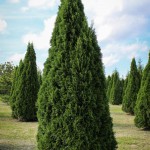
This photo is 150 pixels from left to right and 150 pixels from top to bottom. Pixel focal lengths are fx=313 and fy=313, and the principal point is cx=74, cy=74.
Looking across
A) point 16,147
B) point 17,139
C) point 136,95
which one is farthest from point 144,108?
point 136,95

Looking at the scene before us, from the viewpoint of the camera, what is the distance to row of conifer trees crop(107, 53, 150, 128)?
60.0 ft

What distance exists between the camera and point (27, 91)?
866 inches

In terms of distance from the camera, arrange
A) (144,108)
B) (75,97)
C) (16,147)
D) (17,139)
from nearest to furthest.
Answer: (75,97) → (16,147) → (17,139) → (144,108)

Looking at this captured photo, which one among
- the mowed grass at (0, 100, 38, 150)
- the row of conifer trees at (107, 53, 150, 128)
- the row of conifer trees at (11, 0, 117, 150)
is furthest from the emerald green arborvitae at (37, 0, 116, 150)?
the row of conifer trees at (107, 53, 150, 128)

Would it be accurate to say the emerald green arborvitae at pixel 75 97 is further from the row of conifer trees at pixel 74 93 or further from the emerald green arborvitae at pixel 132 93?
the emerald green arborvitae at pixel 132 93

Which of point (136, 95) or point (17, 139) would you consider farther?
point (136, 95)

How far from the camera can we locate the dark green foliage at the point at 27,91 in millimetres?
21750

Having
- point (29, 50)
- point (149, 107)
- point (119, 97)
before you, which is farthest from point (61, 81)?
point (119, 97)

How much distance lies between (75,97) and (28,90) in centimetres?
1497

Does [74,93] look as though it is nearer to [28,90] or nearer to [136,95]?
[28,90]

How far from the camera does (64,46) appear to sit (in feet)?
25.5

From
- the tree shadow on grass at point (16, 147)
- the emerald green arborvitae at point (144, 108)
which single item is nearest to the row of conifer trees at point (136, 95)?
the emerald green arborvitae at point (144, 108)

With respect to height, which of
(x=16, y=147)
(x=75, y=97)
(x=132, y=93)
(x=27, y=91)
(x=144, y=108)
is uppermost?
(x=132, y=93)

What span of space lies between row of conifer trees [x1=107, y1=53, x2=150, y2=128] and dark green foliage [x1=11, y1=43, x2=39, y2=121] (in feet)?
23.1
